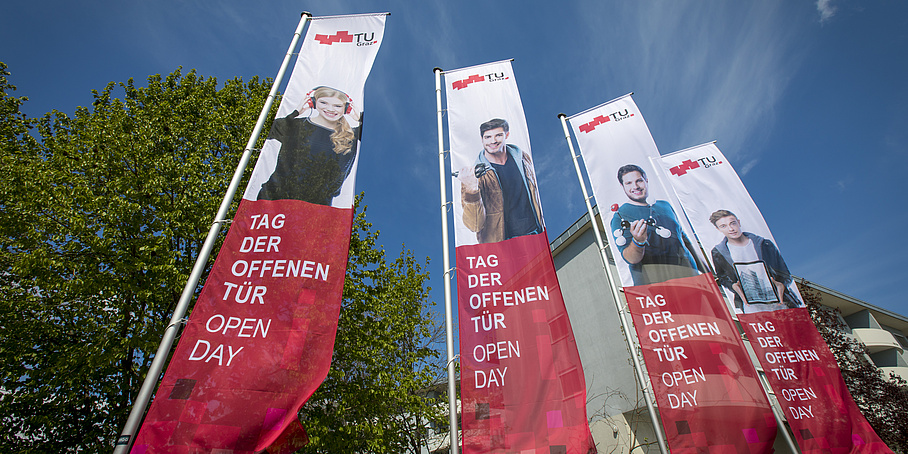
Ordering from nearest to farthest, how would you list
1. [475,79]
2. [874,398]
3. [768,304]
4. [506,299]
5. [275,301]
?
[275,301] < [506,299] < [475,79] < [768,304] < [874,398]

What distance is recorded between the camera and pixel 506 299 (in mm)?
6734

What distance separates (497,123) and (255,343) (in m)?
6.28

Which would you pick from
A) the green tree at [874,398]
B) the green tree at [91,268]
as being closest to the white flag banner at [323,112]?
the green tree at [91,268]

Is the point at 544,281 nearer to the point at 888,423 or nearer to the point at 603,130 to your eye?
the point at 603,130

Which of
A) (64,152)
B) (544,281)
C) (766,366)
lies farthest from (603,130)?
(64,152)

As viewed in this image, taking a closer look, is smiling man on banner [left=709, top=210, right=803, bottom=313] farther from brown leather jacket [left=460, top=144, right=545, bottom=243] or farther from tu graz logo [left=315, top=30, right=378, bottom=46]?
tu graz logo [left=315, top=30, right=378, bottom=46]

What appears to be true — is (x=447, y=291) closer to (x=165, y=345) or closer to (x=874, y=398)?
(x=165, y=345)

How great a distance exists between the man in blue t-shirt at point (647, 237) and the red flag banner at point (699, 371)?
0.91 feet

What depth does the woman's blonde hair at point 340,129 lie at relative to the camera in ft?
22.8

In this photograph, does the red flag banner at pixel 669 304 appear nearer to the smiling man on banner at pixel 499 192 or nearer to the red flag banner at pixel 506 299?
the red flag banner at pixel 506 299

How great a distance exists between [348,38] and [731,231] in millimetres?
10574

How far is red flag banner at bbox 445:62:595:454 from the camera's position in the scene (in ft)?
18.5

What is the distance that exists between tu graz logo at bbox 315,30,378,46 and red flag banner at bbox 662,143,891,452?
28.9 ft

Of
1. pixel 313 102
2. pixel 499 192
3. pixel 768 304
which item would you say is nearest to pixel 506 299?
pixel 499 192
